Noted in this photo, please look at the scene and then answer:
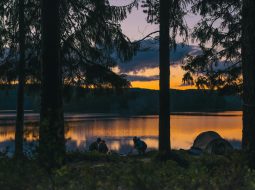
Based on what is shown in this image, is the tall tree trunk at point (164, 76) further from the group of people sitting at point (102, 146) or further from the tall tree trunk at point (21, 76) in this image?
the group of people sitting at point (102, 146)

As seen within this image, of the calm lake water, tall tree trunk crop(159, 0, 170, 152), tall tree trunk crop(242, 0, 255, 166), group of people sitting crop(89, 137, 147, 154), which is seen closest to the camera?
tall tree trunk crop(242, 0, 255, 166)

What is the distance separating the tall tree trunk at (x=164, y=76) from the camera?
1505 centimetres

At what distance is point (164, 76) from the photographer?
598 inches

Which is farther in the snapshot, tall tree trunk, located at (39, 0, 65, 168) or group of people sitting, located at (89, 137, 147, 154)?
group of people sitting, located at (89, 137, 147, 154)

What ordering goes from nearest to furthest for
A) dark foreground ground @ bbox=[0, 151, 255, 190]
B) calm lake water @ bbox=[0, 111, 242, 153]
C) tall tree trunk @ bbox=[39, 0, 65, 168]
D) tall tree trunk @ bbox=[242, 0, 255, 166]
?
1. dark foreground ground @ bbox=[0, 151, 255, 190]
2. tall tree trunk @ bbox=[39, 0, 65, 168]
3. tall tree trunk @ bbox=[242, 0, 255, 166]
4. calm lake water @ bbox=[0, 111, 242, 153]

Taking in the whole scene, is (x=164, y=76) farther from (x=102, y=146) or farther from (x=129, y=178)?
(x=129, y=178)

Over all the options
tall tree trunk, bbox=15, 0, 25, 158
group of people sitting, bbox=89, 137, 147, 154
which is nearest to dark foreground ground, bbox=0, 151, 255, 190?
tall tree trunk, bbox=15, 0, 25, 158

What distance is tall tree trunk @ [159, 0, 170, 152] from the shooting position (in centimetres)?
1505

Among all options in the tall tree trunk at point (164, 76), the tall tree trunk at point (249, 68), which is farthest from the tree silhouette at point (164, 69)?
the tall tree trunk at point (249, 68)

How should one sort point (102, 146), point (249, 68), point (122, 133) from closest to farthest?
point (249, 68) → point (102, 146) → point (122, 133)

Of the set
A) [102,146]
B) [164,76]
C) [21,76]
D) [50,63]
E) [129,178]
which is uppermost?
[21,76]

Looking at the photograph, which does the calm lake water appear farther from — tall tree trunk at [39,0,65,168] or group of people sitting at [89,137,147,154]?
group of people sitting at [89,137,147,154]

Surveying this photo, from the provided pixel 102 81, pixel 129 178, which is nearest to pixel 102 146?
pixel 102 81

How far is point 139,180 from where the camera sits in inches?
176
